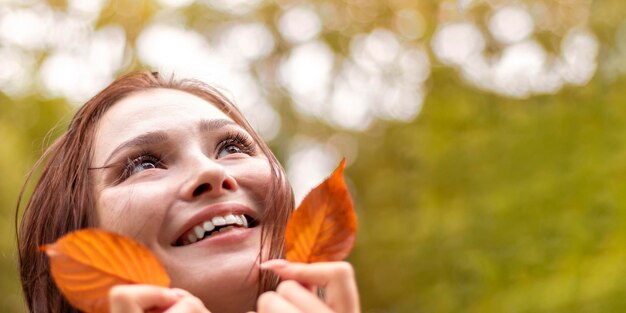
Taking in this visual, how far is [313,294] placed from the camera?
0.53m

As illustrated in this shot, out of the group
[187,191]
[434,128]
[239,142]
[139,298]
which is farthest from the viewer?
[434,128]

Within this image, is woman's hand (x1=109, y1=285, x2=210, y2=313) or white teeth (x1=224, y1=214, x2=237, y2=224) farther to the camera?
white teeth (x1=224, y1=214, x2=237, y2=224)

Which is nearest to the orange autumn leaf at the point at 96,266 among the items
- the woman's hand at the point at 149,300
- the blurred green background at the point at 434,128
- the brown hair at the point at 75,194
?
the woman's hand at the point at 149,300

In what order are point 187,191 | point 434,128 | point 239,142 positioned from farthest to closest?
1. point 434,128
2. point 239,142
3. point 187,191

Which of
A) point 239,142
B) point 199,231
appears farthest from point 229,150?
point 199,231

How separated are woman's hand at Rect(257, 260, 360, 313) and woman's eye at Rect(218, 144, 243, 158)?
22 cm

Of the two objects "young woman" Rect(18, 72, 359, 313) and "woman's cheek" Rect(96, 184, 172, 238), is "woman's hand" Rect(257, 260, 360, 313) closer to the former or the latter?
"young woman" Rect(18, 72, 359, 313)

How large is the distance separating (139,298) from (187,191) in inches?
6.5

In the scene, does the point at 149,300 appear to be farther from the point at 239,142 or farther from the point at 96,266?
the point at 239,142

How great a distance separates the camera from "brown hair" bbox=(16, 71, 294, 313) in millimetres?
718

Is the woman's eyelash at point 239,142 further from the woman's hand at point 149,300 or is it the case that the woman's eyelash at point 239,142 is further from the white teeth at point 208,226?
the woman's hand at point 149,300

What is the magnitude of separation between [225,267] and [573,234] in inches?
119

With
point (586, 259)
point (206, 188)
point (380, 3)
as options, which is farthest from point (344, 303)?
point (380, 3)

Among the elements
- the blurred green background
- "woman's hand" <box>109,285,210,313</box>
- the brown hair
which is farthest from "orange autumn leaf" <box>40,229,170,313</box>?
the blurred green background
